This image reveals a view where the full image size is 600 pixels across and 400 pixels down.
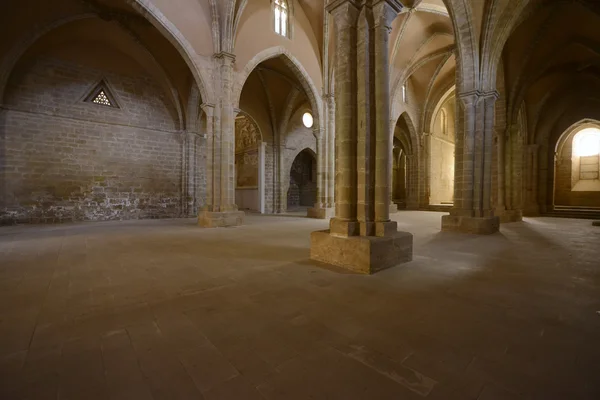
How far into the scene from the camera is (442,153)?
76.2 feet

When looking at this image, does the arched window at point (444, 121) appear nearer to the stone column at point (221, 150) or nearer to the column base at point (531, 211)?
the column base at point (531, 211)

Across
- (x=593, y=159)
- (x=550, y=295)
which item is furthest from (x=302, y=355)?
(x=593, y=159)

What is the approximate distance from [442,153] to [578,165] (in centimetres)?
863

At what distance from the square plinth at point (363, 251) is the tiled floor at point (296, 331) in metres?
0.21

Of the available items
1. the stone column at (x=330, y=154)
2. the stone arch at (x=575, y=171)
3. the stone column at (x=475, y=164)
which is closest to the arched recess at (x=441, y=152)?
the stone arch at (x=575, y=171)

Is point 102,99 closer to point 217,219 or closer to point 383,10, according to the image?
point 217,219

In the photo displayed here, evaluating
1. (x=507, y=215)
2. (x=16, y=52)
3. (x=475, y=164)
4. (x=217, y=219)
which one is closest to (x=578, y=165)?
(x=507, y=215)

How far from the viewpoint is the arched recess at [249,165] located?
18203 mm

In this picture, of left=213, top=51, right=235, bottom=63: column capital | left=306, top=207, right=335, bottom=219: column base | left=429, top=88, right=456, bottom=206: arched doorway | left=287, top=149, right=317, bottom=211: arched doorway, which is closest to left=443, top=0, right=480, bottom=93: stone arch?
left=306, top=207, right=335, bottom=219: column base

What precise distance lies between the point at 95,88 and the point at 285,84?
9.72 m

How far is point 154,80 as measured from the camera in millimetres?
13711

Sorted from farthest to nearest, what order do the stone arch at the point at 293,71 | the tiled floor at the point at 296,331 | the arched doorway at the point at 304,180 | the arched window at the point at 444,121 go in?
1. the arched doorway at the point at 304,180
2. the arched window at the point at 444,121
3. the stone arch at the point at 293,71
4. the tiled floor at the point at 296,331

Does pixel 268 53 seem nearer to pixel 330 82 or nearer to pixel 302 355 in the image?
pixel 330 82

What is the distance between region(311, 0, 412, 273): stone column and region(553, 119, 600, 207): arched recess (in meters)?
21.5
